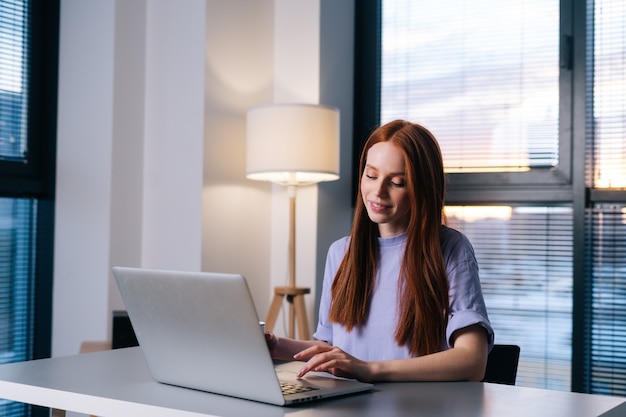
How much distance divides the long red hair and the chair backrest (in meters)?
0.23

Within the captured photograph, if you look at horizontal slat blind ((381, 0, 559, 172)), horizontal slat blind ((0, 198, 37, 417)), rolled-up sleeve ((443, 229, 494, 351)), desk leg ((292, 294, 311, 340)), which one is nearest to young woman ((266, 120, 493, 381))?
rolled-up sleeve ((443, 229, 494, 351))

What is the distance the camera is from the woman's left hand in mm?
1408

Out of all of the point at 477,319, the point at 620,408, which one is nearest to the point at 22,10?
the point at 477,319

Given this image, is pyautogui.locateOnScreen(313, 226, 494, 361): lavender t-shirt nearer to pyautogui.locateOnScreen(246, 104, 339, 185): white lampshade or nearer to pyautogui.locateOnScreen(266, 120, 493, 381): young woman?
pyautogui.locateOnScreen(266, 120, 493, 381): young woman

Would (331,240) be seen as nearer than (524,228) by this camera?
No

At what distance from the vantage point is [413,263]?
5.95 feet

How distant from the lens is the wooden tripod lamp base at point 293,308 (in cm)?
329

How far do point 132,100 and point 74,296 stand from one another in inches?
33.8

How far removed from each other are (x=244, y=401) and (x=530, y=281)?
2379 mm

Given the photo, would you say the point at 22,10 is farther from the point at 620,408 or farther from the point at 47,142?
the point at 620,408

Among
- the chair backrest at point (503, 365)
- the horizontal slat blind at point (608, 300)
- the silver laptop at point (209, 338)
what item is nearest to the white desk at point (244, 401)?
the silver laptop at point (209, 338)

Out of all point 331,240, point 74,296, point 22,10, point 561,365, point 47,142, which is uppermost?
point 22,10

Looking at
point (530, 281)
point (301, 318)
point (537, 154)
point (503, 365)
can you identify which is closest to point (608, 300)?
point (530, 281)

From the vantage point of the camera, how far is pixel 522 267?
11.3ft
